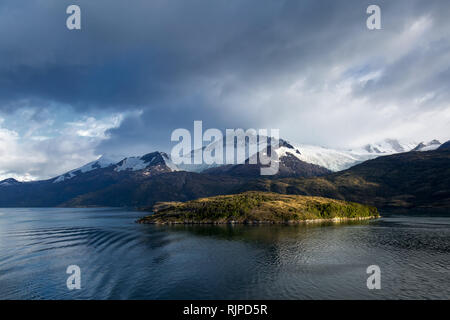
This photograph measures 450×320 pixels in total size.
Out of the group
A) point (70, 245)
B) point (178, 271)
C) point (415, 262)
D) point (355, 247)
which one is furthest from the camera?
point (70, 245)

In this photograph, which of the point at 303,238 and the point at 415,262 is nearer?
the point at 415,262

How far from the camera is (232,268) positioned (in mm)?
81500

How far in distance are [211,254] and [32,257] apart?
65.1m

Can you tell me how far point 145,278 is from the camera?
7219 centimetres

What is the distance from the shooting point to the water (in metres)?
61.7

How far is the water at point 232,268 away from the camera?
202ft

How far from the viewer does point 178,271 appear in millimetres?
79062

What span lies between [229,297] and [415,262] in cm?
6390
